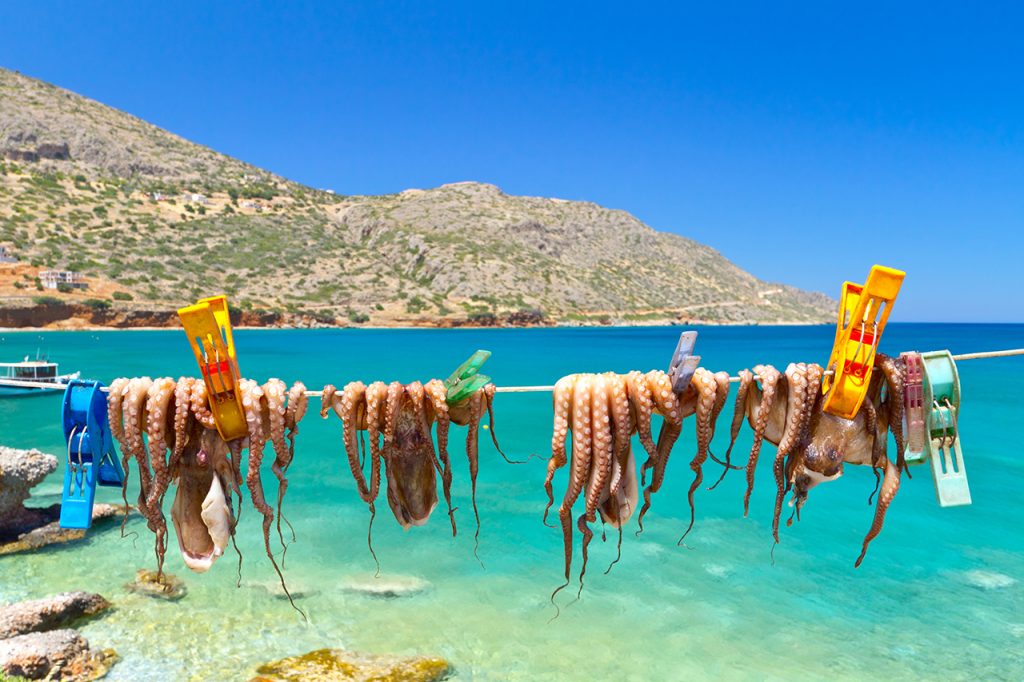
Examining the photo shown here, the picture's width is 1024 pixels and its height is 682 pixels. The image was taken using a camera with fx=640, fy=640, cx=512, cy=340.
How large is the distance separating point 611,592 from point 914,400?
9600 mm

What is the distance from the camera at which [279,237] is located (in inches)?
4195

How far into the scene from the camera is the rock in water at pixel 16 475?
41.6ft

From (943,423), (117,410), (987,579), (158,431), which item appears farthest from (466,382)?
(987,579)

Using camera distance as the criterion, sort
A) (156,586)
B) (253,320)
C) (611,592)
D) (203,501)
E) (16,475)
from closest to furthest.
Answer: (203,501), (156,586), (611,592), (16,475), (253,320)

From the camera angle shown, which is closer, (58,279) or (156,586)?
(156,586)

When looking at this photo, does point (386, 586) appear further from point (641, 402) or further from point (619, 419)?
point (641, 402)

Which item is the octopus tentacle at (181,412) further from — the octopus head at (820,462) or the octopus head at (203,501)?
the octopus head at (820,462)

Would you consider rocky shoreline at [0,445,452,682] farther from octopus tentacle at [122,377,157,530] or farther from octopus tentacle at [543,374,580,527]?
octopus tentacle at [543,374,580,527]

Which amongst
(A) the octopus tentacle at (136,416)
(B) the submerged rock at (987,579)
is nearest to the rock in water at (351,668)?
(A) the octopus tentacle at (136,416)

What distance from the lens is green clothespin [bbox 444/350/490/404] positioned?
168 inches

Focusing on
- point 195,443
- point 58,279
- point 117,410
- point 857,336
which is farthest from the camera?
point 58,279

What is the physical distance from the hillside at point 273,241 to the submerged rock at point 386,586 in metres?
76.7

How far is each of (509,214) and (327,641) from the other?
146471 millimetres

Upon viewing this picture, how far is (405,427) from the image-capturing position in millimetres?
4797
